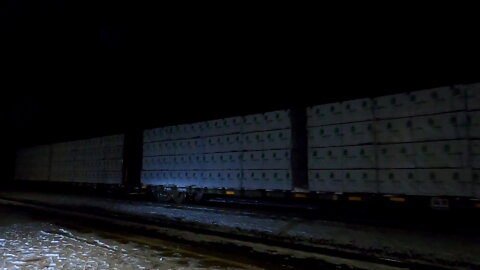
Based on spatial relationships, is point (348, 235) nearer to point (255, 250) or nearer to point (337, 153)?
point (255, 250)

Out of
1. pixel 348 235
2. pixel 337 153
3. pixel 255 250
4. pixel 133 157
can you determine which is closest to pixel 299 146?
pixel 337 153

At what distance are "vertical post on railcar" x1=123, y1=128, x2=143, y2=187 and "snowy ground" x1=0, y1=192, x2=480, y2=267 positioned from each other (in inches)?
→ 263

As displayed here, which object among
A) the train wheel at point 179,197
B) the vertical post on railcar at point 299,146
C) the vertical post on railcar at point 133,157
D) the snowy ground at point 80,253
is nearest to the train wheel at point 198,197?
the train wheel at point 179,197

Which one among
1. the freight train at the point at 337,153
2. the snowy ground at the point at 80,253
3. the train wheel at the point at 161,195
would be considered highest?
the freight train at the point at 337,153

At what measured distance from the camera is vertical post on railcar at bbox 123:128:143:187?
1820cm

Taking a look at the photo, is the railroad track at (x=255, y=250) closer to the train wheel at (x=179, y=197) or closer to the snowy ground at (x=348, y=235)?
the snowy ground at (x=348, y=235)

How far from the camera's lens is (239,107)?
1850 centimetres

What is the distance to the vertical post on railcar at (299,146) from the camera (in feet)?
35.7

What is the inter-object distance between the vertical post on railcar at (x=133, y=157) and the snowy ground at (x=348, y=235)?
6688 mm

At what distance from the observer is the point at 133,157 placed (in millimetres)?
18469

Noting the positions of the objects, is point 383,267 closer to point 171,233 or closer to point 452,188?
point 452,188

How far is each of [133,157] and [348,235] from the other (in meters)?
13.6

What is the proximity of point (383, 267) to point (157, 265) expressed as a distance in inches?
160

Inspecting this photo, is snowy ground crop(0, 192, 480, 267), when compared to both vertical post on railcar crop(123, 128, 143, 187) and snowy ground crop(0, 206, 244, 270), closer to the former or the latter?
snowy ground crop(0, 206, 244, 270)
